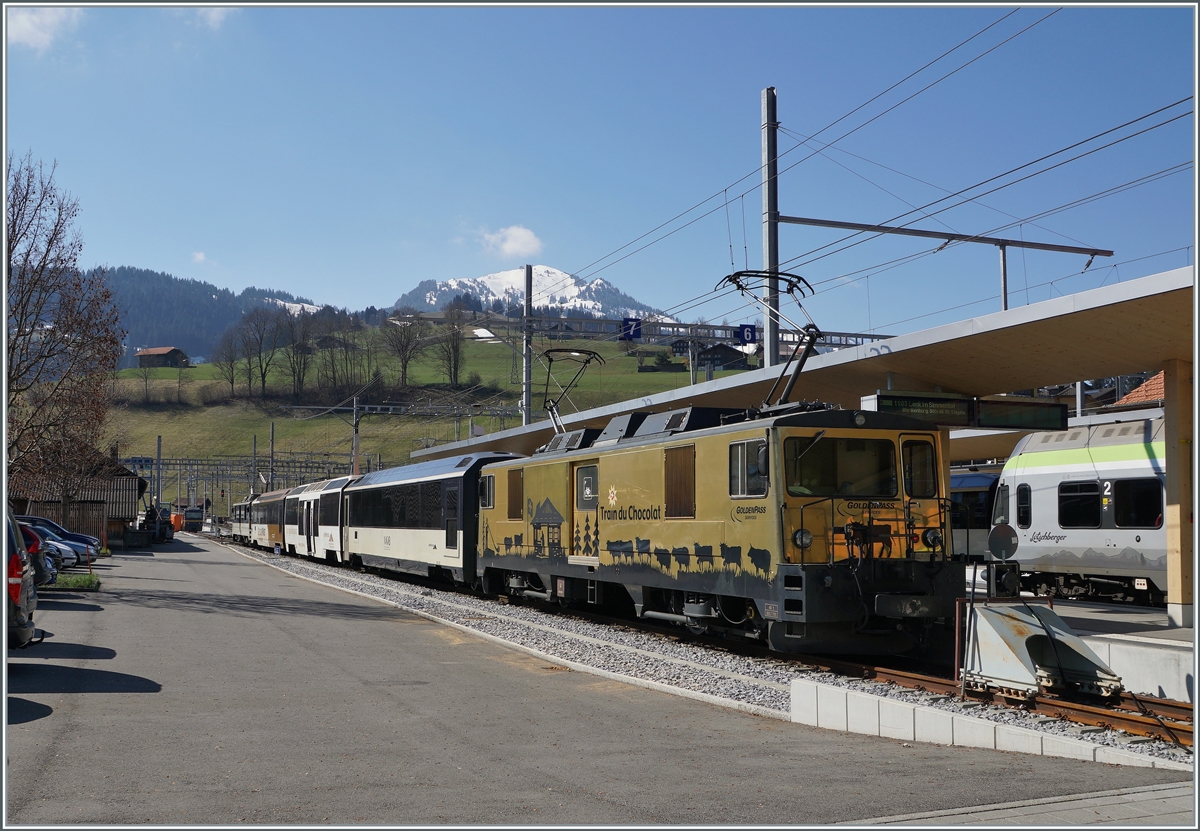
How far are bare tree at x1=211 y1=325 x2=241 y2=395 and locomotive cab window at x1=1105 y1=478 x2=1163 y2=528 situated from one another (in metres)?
116

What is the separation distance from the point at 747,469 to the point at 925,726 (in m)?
4.69

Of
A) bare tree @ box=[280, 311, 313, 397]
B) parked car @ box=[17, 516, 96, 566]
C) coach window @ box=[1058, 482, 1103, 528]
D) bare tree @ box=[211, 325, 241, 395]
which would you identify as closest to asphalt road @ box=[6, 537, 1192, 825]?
coach window @ box=[1058, 482, 1103, 528]

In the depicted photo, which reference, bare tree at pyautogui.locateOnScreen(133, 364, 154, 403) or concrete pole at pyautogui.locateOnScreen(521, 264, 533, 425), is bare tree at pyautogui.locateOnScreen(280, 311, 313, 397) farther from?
concrete pole at pyautogui.locateOnScreen(521, 264, 533, 425)

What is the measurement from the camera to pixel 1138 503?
21.2m

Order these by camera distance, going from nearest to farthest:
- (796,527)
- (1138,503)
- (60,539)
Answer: (796,527) < (1138,503) < (60,539)

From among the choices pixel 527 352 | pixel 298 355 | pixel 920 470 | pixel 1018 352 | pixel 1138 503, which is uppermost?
pixel 298 355

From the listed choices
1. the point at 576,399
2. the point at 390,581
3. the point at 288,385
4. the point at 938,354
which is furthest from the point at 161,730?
the point at 288,385

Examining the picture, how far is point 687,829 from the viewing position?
5.85m

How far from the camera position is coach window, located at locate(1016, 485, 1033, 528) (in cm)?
2403

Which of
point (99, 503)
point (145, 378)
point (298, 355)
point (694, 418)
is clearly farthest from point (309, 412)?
point (694, 418)

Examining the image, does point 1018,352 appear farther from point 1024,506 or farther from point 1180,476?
point 1024,506

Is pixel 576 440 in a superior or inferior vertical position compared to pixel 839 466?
superior

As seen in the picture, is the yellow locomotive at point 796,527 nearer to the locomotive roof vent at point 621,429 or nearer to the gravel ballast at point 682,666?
the gravel ballast at point 682,666

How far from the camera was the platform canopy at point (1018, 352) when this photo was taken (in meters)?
12.4
